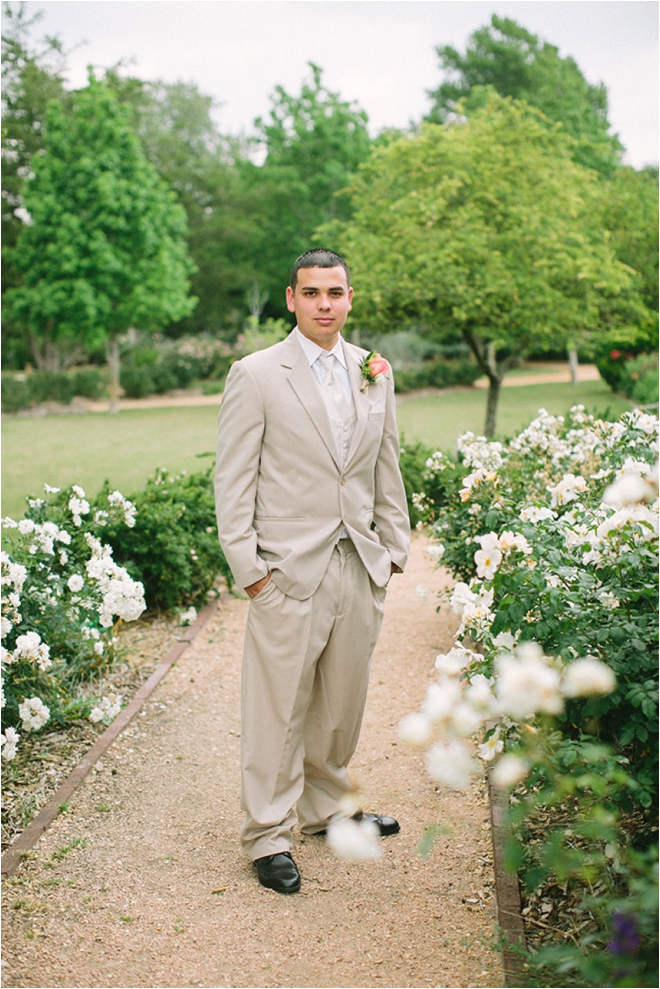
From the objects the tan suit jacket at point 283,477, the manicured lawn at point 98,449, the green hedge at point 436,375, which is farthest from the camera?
the green hedge at point 436,375

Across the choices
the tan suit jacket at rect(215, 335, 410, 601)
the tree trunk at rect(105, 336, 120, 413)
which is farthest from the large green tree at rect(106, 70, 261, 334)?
the tan suit jacket at rect(215, 335, 410, 601)

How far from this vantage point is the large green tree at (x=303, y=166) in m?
29.4

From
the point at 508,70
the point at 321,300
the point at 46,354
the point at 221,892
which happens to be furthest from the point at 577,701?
the point at 508,70

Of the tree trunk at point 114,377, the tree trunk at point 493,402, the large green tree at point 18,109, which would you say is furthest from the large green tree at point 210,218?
the tree trunk at point 493,402

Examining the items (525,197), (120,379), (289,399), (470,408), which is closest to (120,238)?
(120,379)

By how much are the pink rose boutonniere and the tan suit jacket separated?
0.36ft

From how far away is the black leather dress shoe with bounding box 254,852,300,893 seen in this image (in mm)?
2885

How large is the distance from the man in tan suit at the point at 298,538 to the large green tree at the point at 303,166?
27.2 meters

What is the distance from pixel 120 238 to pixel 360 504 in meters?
21.3

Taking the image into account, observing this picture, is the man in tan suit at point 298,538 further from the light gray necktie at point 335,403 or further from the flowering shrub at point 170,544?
the flowering shrub at point 170,544

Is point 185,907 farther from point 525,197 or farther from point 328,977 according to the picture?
point 525,197

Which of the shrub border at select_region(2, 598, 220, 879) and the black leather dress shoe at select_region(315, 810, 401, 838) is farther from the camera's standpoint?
the black leather dress shoe at select_region(315, 810, 401, 838)

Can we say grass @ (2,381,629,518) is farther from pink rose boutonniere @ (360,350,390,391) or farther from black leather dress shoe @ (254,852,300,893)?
black leather dress shoe @ (254,852,300,893)

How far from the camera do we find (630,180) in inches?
645
